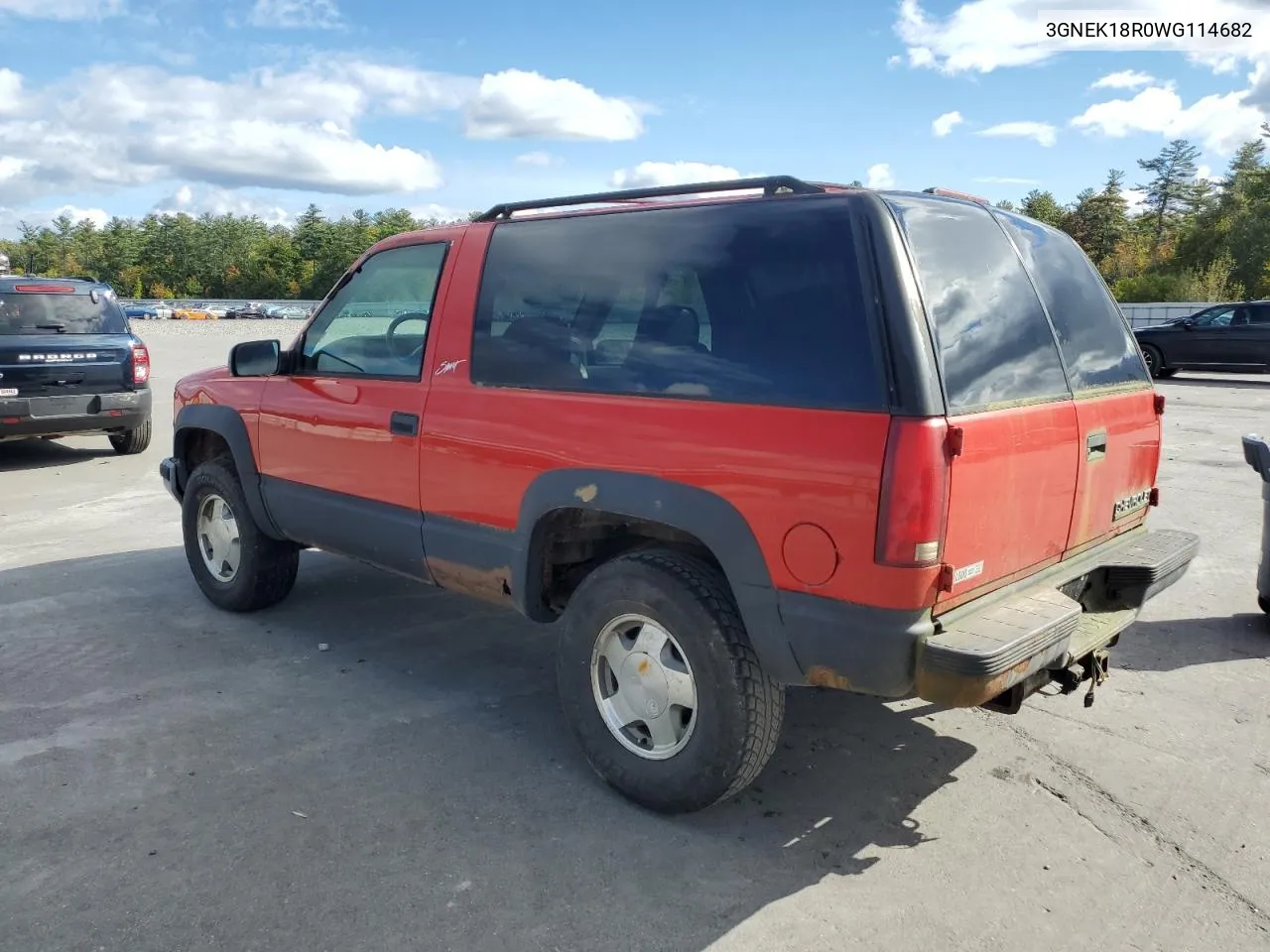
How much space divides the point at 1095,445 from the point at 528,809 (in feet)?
7.66

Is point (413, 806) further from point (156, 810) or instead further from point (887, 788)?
point (887, 788)

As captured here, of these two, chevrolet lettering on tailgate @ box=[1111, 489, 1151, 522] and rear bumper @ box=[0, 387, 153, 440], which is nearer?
chevrolet lettering on tailgate @ box=[1111, 489, 1151, 522]

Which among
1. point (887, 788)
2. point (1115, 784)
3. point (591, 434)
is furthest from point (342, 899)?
point (1115, 784)

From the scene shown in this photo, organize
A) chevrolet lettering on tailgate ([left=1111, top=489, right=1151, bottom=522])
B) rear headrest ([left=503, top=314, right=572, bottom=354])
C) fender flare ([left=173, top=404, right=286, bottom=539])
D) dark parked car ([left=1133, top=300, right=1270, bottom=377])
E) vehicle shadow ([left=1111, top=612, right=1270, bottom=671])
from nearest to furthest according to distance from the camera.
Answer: rear headrest ([left=503, top=314, right=572, bottom=354]), chevrolet lettering on tailgate ([left=1111, top=489, right=1151, bottom=522]), vehicle shadow ([left=1111, top=612, right=1270, bottom=671]), fender flare ([left=173, top=404, right=286, bottom=539]), dark parked car ([left=1133, top=300, right=1270, bottom=377])

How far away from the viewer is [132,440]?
10695mm

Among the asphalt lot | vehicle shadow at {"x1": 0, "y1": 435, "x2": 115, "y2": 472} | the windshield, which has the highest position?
the windshield

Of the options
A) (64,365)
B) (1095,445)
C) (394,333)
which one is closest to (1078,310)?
(1095,445)

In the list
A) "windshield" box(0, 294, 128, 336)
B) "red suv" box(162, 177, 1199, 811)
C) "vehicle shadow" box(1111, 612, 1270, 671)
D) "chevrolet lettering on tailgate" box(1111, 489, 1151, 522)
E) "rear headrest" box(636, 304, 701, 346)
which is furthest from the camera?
"windshield" box(0, 294, 128, 336)

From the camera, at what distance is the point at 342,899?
2.89 metres

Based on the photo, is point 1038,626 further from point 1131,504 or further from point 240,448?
point 240,448

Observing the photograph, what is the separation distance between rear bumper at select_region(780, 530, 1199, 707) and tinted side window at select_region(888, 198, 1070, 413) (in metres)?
0.63

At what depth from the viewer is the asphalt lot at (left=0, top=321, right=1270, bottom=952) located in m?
2.79

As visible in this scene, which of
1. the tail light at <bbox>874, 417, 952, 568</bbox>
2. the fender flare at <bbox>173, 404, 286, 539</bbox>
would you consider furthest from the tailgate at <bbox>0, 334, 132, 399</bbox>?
the tail light at <bbox>874, 417, 952, 568</bbox>

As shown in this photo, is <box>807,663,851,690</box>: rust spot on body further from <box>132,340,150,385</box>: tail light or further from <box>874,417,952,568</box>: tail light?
<box>132,340,150,385</box>: tail light
